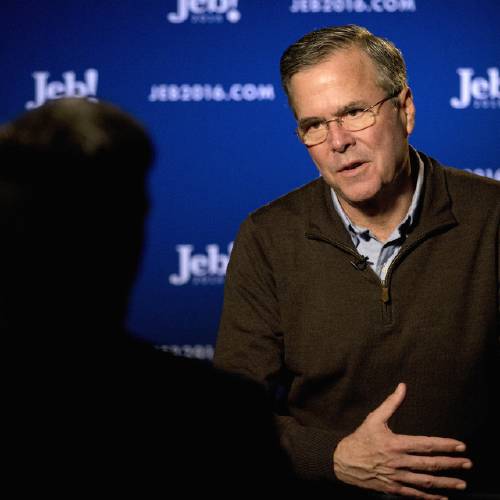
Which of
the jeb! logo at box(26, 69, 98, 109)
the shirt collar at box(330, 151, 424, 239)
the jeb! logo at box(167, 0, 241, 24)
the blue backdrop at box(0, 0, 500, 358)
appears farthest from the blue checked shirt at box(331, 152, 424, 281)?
the jeb! logo at box(26, 69, 98, 109)

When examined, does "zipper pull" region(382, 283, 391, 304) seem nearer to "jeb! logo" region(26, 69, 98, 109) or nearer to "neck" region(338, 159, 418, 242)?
"neck" region(338, 159, 418, 242)

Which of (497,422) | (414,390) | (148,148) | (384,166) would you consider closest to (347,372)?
(414,390)

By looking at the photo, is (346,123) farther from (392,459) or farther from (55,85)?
(55,85)

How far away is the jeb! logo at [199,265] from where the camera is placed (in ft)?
9.28

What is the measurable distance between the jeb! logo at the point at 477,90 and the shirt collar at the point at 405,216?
3.35 feet

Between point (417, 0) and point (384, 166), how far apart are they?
4.25ft

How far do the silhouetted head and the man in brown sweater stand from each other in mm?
973

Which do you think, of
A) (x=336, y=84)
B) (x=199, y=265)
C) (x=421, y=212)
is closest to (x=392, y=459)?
(x=421, y=212)

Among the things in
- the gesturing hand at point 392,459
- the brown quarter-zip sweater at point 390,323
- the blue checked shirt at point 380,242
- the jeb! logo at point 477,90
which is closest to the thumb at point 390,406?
the gesturing hand at point 392,459

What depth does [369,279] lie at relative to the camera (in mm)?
1728

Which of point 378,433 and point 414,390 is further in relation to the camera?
point 414,390

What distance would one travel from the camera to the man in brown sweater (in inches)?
66.3

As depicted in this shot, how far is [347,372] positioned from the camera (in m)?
1.71

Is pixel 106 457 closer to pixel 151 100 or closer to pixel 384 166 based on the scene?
pixel 384 166
